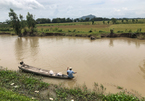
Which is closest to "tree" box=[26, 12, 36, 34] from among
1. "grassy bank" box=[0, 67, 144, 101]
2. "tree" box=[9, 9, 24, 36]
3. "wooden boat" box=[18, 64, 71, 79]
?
"tree" box=[9, 9, 24, 36]

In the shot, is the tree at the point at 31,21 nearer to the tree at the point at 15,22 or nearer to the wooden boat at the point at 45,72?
the tree at the point at 15,22

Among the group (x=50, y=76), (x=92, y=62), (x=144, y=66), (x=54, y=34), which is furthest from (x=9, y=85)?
(x=54, y=34)

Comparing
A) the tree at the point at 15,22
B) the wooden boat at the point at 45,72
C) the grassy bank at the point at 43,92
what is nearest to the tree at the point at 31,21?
the tree at the point at 15,22

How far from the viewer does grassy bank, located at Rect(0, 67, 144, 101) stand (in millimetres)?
4788

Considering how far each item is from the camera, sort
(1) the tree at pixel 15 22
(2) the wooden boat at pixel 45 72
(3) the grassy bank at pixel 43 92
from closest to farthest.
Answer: (3) the grassy bank at pixel 43 92, (2) the wooden boat at pixel 45 72, (1) the tree at pixel 15 22

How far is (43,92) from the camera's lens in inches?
222

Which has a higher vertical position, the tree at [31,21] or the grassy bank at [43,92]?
the tree at [31,21]

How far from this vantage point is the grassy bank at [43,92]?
479 centimetres

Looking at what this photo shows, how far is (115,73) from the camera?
26.5 ft

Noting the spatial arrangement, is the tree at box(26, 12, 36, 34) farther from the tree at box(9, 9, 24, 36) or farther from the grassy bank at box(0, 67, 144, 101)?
the grassy bank at box(0, 67, 144, 101)

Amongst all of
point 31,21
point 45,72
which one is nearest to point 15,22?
point 31,21

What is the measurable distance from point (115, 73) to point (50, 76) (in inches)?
201

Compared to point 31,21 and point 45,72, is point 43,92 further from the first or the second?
point 31,21

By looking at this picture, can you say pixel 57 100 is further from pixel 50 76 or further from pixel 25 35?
pixel 25 35
